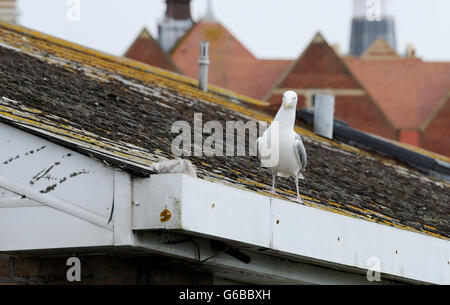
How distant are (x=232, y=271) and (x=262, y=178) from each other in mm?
1718

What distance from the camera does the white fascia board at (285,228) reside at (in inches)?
273

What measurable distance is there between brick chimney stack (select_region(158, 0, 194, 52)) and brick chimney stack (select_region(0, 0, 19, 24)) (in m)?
61.9

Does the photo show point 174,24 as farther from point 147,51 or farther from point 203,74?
point 203,74

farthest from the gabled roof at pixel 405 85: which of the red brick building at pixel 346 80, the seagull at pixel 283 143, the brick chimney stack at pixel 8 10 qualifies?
the seagull at pixel 283 143

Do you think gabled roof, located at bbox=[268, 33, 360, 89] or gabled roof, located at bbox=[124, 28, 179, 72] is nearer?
gabled roof, located at bbox=[268, 33, 360, 89]

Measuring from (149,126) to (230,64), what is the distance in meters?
64.0

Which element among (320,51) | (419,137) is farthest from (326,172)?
(419,137)

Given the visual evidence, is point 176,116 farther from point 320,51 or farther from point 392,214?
point 320,51

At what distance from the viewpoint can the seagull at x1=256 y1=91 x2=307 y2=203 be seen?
8.49 metres

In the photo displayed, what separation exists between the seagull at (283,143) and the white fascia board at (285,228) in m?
0.50

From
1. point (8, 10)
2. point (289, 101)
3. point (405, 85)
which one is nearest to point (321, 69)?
point (405, 85)

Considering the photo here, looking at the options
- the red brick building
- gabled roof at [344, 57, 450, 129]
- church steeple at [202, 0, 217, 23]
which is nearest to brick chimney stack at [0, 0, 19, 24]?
the red brick building

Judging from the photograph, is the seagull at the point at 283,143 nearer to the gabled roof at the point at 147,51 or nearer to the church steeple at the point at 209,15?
the gabled roof at the point at 147,51

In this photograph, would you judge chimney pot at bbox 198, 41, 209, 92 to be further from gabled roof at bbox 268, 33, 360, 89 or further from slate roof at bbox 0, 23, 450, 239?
gabled roof at bbox 268, 33, 360, 89
